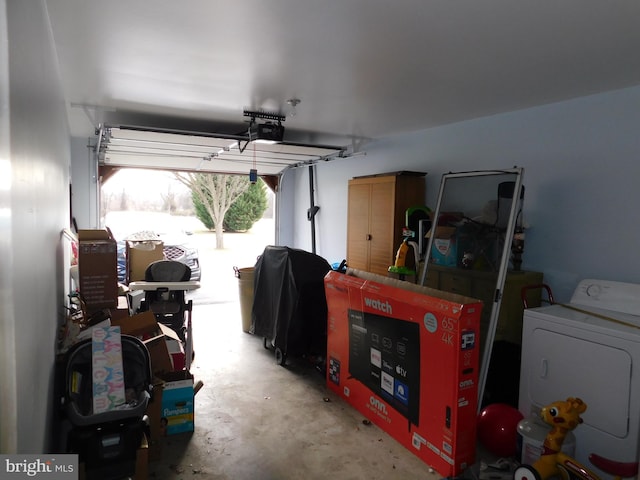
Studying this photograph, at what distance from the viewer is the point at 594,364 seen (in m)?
2.65

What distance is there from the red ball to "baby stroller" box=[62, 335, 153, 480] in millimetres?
2305

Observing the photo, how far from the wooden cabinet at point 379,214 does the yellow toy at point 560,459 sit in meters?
3.23

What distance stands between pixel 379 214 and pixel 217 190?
10.1m

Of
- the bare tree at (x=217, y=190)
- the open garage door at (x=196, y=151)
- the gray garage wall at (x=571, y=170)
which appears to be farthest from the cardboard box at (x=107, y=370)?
the bare tree at (x=217, y=190)

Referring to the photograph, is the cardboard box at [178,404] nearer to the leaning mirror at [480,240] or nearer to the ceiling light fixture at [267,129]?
the leaning mirror at [480,240]

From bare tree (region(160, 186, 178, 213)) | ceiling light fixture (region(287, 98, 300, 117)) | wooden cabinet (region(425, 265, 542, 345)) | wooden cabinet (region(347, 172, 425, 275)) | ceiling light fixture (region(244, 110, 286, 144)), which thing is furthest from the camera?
bare tree (region(160, 186, 178, 213))

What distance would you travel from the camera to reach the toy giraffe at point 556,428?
2186mm

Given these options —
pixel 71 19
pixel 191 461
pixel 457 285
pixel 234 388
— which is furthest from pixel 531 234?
pixel 71 19

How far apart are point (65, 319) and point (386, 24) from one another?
10.8 ft

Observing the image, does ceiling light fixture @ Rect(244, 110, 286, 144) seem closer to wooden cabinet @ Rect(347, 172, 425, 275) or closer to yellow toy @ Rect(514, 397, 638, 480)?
wooden cabinet @ Rect(347, 172, 425, 275)

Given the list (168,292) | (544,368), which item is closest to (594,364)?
(544,368)

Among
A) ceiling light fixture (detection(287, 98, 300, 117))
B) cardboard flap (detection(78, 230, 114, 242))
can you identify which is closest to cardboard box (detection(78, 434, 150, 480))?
cardboard flap (detection(78, 230, 114, 242))

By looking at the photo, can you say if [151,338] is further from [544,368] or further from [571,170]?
[571,170]

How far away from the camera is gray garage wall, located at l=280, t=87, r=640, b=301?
3.35 meters
